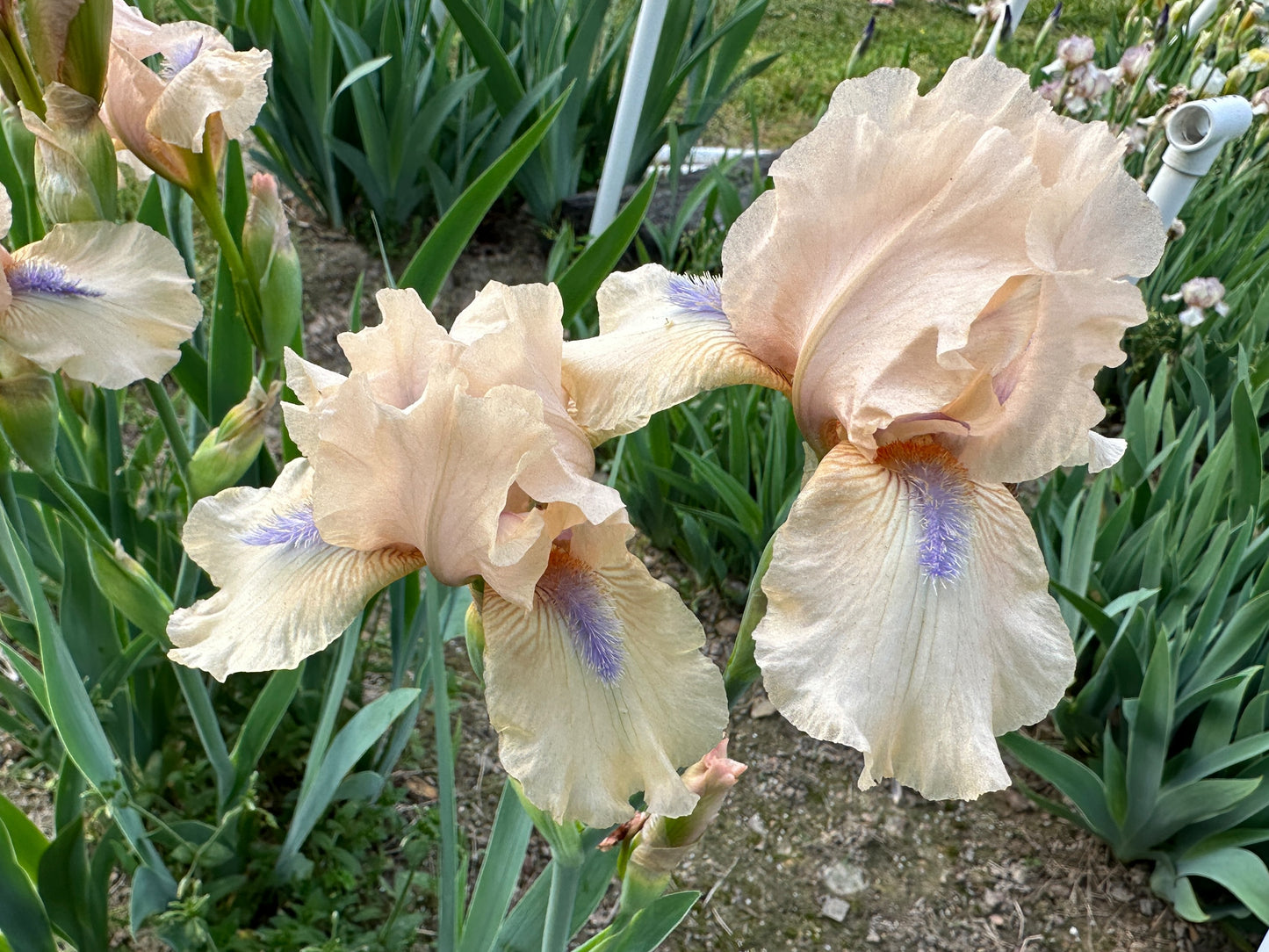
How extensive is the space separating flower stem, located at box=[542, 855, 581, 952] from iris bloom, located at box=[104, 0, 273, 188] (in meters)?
0.88

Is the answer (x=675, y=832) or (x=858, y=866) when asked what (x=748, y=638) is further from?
(x=858, y=866)

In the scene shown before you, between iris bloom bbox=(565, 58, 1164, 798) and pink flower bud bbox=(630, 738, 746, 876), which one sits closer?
iris bloom bbox=(565, 58, 1164, 798)

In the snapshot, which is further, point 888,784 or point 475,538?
point 888,784

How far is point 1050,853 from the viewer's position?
6.42ft

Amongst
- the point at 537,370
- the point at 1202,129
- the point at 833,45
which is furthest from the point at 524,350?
the point at 833,45

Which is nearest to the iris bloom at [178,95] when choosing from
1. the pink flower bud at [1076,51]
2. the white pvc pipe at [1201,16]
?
the pink flower bud at [1076,51]

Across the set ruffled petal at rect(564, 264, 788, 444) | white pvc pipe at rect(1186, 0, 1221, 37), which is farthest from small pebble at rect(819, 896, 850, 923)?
white pvc pipe at rect(1186, 0, 1221, 37)

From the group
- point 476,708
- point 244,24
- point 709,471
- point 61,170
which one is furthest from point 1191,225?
point 61,170

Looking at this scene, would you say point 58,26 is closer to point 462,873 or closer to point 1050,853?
point 462,873

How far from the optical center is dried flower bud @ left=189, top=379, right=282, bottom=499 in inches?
47.7

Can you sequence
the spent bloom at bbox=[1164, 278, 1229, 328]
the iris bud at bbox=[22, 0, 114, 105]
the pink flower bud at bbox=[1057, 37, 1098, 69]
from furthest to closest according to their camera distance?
the pink flower bud at bbox=[1057, 37, 1098, 69]
the spent bloom at bbox=[1164, 278, 1229, 328]
the iris bud at bbox=[22, 0, 114, 105]

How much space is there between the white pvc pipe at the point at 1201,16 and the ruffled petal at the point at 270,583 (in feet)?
12.2

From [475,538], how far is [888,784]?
1.59 m

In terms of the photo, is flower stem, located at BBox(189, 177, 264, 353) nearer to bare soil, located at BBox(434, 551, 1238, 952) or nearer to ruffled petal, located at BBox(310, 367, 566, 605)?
ruffled petal, located at BBox(310, 367, 566, 605)
